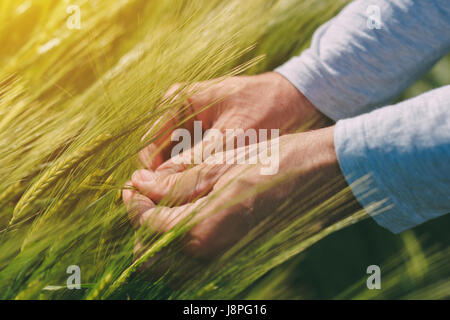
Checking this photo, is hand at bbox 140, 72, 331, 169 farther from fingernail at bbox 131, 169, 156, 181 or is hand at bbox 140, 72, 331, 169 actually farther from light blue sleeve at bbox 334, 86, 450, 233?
light blue sleeve at bbox 334, 86, 450, 233

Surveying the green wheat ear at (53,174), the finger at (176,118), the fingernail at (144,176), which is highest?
the finger at (176,118)

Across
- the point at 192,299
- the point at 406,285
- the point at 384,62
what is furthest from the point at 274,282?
the point at 384,62

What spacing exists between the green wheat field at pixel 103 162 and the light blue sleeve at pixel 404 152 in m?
0.05

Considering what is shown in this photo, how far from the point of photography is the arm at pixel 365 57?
0.63 meters

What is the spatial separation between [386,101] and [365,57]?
0.11 metres

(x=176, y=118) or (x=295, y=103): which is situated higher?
(x=295, y=103)

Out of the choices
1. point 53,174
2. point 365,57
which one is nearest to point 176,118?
point 53,174

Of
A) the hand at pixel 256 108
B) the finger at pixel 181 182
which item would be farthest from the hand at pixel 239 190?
the hand at pixel 256 108

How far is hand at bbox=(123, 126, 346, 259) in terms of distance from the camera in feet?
1.40

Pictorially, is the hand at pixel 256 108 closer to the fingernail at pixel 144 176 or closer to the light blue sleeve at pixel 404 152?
the fingernail at pixel 144 176

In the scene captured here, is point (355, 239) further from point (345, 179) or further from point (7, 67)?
point (7, 67)

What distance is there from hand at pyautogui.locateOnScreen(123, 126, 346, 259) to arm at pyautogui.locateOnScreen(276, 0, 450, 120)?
243 mm

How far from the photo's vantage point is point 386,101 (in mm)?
727

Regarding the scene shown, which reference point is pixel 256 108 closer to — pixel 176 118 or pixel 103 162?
pixel 176 118
